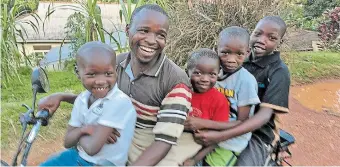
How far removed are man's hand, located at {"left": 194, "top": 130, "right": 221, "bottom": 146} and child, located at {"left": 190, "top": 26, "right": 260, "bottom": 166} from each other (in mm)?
132

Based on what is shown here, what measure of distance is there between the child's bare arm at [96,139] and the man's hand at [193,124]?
46 centimetres

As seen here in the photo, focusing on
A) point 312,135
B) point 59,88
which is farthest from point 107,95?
point 59,88

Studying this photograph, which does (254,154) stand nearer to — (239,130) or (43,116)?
(239,130)

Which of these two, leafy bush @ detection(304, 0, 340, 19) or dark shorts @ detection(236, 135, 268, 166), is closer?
dark shorts @ detection(236, 135, 268, 166)

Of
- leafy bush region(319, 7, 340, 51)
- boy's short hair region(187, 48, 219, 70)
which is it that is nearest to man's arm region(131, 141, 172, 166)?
boy's short hair region(187, 48, 219, 70)

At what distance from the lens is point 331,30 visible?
1202 cm

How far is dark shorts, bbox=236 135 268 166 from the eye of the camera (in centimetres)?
234

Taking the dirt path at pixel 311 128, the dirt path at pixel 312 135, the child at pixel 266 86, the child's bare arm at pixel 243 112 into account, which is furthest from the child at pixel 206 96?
the dirt path at pixel 312 135

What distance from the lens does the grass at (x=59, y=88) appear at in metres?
4.80

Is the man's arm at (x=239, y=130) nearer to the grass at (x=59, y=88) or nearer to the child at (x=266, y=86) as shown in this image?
the child at (x=266, y=86)

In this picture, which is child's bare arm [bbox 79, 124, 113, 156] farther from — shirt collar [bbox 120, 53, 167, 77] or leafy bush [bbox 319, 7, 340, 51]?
leafy bush [bbox 319, 7, 340, 51]

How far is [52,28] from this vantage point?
13.8m

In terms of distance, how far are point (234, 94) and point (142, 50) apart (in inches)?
24.5

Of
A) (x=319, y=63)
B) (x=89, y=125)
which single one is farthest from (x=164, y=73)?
(x=319, y=63)
